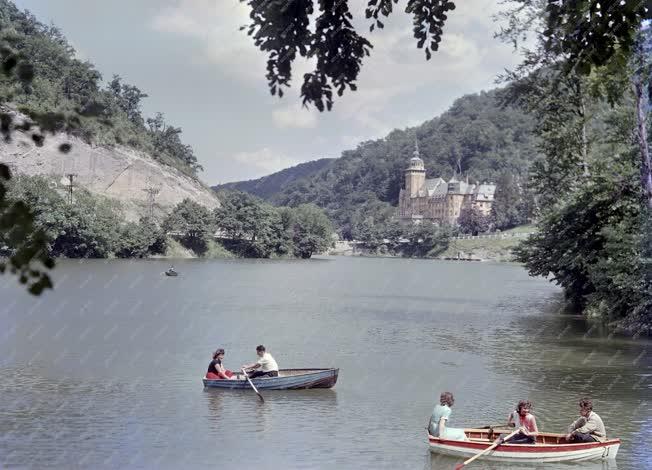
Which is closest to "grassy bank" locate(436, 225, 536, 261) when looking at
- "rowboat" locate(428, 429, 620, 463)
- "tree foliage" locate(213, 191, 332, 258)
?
"tree foliage" locate(213, 191, 332, 258)

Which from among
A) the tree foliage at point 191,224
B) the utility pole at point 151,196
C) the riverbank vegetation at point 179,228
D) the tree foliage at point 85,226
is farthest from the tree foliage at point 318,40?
the utility pole at point 151,196

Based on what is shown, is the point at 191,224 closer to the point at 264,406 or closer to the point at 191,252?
the point at 191,252

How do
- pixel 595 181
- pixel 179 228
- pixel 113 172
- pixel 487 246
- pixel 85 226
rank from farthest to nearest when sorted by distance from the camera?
pixel 487 246, pixel 113 172, pixel 179 228, pixel 85 226, pixel 595 181

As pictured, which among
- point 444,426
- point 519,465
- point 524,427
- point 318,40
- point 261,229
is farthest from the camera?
point 261,229

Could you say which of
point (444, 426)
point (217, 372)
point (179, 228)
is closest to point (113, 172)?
point (179, 228)

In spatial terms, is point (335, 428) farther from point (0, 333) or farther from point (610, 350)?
point (0, 333)
